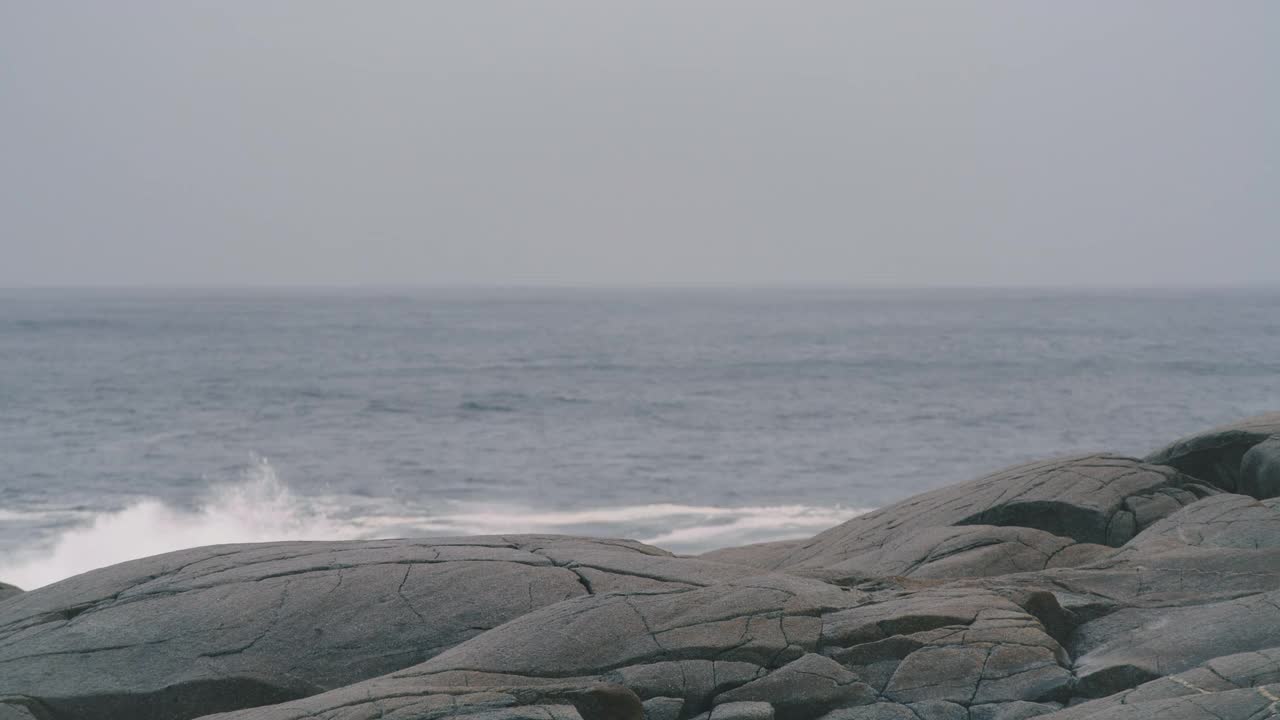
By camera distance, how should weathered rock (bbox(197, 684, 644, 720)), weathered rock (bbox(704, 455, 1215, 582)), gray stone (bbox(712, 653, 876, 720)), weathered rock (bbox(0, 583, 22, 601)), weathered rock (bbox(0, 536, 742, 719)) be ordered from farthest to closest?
1. weathered rock (bbox(0, 583, 22, 601))
2. weathered rock (bbox(704, 455, 1215, 582))
3. weathered rock (bbox(0, 536, 742, 719))
4. gray stone (bbox(712, 653, 876, 720))
5. weathered rock (bbox(197, 684, 644, 720))

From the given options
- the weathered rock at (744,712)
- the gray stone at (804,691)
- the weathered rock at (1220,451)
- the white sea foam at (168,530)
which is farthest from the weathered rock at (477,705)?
the white sea foam at (168,530)

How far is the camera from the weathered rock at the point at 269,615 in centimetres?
650

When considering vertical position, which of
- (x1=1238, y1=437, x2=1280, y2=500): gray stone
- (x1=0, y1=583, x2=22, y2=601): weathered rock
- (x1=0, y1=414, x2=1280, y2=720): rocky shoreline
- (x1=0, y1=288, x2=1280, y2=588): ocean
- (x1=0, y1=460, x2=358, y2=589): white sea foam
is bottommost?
(x1=0, y1=460, x2=358, y2=589): white sea foam

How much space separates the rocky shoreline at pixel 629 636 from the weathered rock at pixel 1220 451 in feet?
9.28

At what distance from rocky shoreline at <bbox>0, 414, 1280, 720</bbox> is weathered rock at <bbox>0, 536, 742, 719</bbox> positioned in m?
0.02

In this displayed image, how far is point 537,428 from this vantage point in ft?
140

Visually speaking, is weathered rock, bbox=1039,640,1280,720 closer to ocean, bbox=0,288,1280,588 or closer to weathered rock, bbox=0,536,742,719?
weathered rock, bbox=0,536,742,719

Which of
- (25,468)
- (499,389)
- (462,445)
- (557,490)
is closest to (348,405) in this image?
(499,389)

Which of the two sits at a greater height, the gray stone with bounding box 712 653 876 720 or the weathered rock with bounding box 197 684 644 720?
the weathered rock with bounding box 197 684 644 720

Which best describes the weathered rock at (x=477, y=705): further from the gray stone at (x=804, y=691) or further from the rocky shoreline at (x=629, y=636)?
the gray stone at (x=804, y=691)

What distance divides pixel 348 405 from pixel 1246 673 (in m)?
47.8

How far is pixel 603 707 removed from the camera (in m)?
5.64

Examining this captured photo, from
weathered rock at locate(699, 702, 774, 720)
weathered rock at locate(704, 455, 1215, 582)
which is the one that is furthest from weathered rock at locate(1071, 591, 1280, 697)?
weathered rock at locate(704, 455, 1215, 582)

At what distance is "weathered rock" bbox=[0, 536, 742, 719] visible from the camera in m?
6.50
